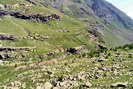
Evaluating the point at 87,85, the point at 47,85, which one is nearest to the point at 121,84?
the point at 87,85


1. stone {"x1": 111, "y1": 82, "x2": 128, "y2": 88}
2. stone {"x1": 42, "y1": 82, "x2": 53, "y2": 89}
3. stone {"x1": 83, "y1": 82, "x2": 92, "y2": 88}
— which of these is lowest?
stone {"x1": 42, "y1": 82, "x2": 53, "y2": 89}

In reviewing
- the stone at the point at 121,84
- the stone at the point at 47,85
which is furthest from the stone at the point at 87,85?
the stone at the point at 47,85

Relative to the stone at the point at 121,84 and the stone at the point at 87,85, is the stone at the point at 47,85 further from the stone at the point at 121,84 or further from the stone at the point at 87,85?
the stone at the point at 121,84

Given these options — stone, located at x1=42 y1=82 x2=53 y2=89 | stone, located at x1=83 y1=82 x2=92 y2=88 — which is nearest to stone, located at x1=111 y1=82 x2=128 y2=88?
A: stone, located at x1=83 y1=82 x2=92 y2=88

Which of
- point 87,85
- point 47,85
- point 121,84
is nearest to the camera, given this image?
point 121,84

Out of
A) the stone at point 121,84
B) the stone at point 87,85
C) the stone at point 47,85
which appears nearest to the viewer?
the stone at point 121,84

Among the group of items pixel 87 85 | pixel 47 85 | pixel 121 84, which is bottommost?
pixel 47 85

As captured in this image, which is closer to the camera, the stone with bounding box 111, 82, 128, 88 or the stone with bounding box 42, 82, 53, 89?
the stone with bounding box 111, 82, 128, 88

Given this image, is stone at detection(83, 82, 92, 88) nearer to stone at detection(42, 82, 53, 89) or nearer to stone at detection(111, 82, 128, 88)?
stone at detection(111, 82, 128, 88)

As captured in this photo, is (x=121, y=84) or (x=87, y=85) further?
(x=87, y=85)

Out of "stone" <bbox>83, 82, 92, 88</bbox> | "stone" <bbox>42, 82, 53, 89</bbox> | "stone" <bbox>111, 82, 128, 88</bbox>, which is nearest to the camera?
"stone" <bbox>111, 82, 128, 88</bbox>

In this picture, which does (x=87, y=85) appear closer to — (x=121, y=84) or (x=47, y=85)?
(x=121, y=84)

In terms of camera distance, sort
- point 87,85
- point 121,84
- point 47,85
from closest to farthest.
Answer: point 121,84 → point 87,85 → point 47,85

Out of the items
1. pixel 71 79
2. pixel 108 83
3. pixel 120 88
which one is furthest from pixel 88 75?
pixel 120 88
